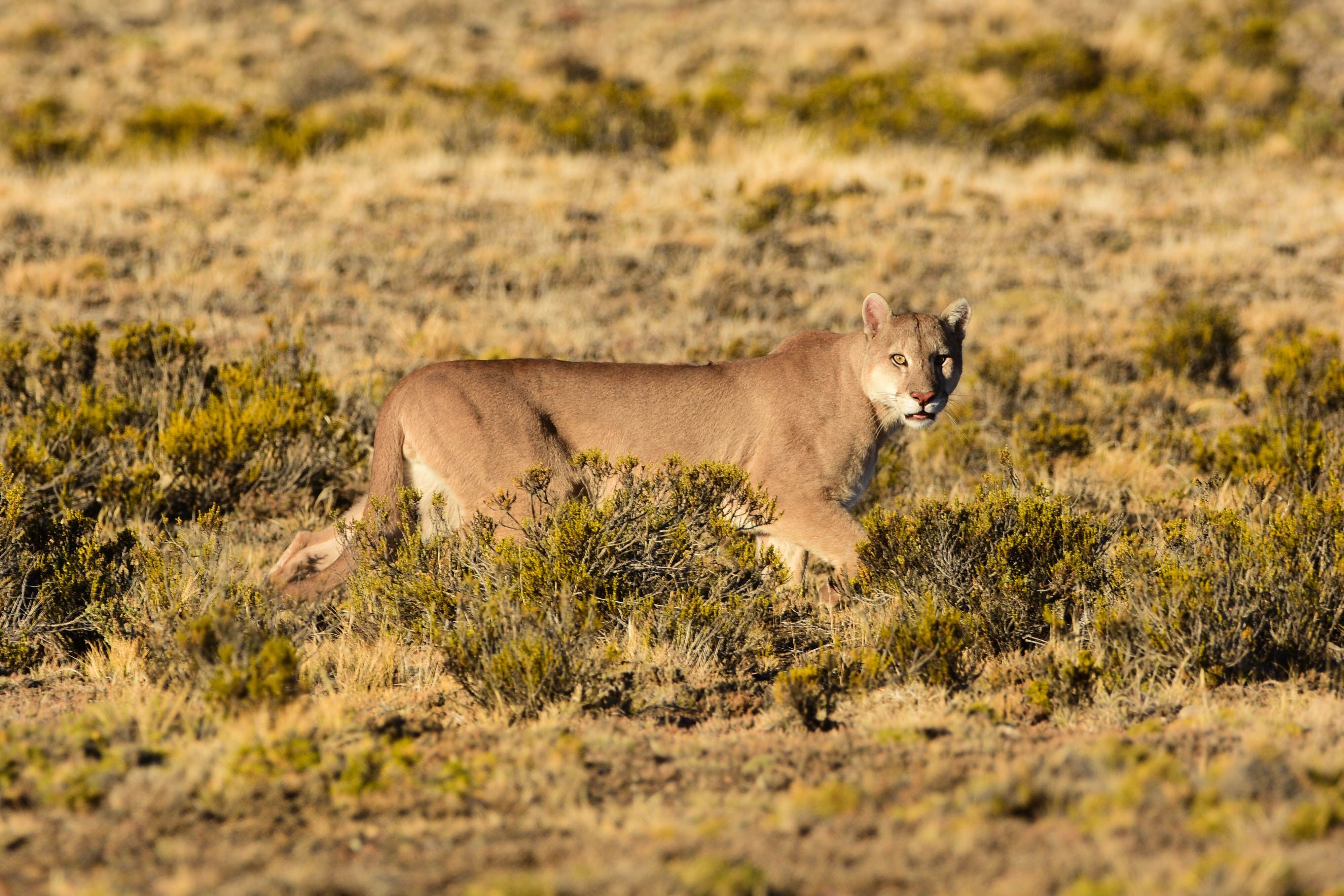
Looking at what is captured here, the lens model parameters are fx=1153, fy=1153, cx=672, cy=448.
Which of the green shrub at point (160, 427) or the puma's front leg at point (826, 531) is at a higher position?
the green shrub at point (160, 427)

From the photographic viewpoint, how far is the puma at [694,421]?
5.87 metres

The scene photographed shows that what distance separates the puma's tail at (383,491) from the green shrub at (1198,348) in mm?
7712

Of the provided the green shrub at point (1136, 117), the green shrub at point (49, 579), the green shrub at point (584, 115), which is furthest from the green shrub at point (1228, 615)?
the green shrub at point (1136, 117)

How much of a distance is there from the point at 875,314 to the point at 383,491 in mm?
2925

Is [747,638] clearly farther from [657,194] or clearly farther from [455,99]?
[455,99]

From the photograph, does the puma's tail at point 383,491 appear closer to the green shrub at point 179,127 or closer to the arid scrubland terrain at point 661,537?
the arid scrubland terrain at point 661,537

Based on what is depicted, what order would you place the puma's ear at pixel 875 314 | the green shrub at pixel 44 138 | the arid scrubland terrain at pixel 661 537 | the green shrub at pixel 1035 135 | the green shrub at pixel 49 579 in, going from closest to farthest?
1. the arid scrubland terrain at pixel 661 537
2. the green shrub at pixel 49 579
3. the puma's ear at pixel 875 314
4. the green shrub at pixel 44 138
5. the green shrub at pixel 1035 135

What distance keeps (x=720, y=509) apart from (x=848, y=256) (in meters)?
8.54

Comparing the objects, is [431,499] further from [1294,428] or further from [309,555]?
[1294,428]

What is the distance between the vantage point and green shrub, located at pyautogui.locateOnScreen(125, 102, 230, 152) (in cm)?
1869

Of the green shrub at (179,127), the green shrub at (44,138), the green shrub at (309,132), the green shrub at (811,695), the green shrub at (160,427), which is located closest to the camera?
the green shrub at (811,695)

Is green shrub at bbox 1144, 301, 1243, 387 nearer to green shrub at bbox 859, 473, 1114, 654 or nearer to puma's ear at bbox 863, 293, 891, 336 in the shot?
green shrub at bbox 859, 473, 1114, 654

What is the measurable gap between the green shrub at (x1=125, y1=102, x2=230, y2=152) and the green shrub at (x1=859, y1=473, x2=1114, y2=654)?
16.0 metres

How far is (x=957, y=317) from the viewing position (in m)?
6.84
